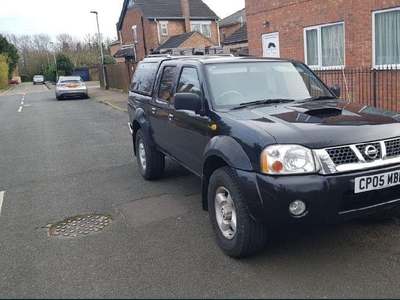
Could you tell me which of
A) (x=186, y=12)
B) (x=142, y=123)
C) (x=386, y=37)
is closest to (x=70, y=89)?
(x=186, y=12)

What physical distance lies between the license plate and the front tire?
31.8 inches

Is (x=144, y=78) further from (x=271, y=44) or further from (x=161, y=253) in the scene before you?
(x=271, y=44)

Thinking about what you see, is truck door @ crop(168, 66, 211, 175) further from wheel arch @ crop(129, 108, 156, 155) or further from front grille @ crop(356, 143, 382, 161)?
front grille @ crop(356, 143, 382, 161)

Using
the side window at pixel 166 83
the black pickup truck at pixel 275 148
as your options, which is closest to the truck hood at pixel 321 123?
the black pickup truck at pixel 275 148

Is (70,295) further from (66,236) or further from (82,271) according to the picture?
(66,236)

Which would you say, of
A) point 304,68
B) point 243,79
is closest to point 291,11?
point 304,68

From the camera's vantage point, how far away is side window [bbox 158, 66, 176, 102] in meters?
5.11

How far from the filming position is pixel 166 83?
208 inches

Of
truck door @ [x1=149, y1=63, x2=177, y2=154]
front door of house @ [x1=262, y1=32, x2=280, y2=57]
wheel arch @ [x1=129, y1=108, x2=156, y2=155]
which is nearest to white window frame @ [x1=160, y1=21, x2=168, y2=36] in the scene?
front door of house @ [x1=262, y1=32, x2=280, y2=57]

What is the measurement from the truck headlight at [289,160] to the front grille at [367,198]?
36 cm

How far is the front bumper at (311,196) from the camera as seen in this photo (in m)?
2.93

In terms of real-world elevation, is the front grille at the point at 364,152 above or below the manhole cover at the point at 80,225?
above

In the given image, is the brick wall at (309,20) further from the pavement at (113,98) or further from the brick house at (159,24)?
the brick house at (159,24)

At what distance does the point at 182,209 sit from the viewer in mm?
4836
